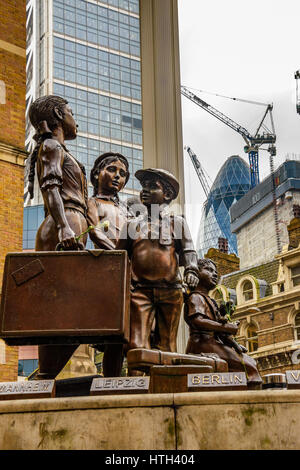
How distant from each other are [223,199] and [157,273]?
6885 centimetres

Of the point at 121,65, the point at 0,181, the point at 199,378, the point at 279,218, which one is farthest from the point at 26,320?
the point at 279,218

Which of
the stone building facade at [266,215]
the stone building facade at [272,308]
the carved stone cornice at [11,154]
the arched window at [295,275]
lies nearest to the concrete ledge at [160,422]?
the carved stone cornice at [11,154]

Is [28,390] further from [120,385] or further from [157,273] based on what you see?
[157,273]

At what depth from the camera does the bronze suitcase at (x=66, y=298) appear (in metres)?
4.68

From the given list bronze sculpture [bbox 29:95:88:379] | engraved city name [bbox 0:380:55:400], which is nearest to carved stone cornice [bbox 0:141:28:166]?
bronze sculpture [bbox 29:95:88:379]

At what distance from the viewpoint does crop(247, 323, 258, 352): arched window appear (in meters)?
28.3

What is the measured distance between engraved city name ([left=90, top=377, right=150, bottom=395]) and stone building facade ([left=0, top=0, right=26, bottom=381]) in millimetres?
9062

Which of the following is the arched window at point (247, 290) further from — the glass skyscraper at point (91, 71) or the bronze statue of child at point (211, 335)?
the bronze statue of child at point (211, 335)

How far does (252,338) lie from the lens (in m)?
28.3

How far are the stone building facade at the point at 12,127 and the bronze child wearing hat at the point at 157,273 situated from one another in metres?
7.72

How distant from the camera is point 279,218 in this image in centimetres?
4012

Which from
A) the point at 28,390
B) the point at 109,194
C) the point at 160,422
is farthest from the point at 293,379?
the point at 109,194

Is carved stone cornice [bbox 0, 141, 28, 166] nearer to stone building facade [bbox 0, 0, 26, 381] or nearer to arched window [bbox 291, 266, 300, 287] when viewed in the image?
stone building facade [bbox 0, 0, 26, 381]

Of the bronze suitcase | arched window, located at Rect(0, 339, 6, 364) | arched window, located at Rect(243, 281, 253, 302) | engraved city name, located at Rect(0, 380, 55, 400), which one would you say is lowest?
engraved city name, located at Rect(0, 380, 55, 400)
